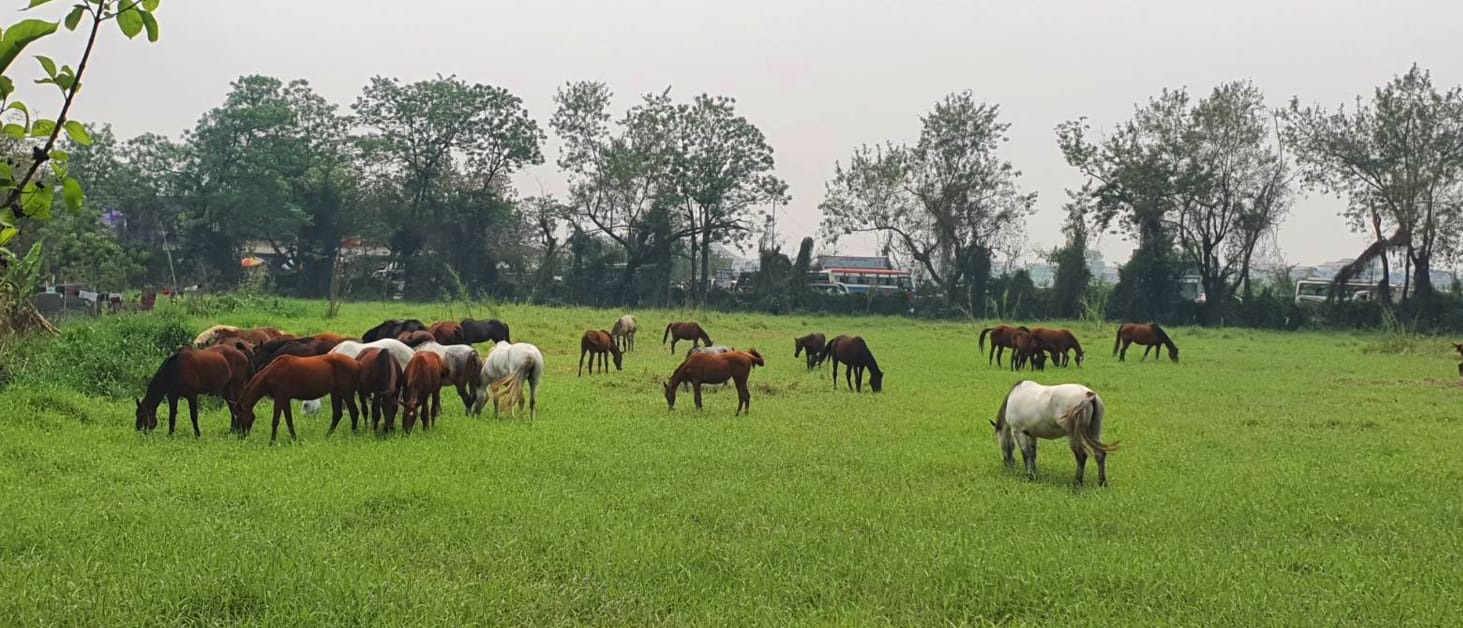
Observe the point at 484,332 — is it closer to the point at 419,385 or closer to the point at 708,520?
the point at 419,385

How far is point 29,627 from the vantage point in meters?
4.41

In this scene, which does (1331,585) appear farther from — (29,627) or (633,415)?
(633,415)

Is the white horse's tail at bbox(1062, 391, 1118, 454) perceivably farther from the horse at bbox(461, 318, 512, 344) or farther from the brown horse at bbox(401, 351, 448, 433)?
the horse at bbox(461, 318, 512, 344)

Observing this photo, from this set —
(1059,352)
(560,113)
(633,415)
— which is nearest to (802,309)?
(560,113)

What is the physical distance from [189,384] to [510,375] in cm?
337

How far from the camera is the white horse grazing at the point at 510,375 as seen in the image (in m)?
11.8

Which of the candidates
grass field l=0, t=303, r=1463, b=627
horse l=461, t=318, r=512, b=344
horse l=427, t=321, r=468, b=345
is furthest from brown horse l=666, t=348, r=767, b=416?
horse l=461, t=318, r=512, b=344

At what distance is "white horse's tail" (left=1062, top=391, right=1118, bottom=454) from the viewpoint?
8172 mm

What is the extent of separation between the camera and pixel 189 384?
1014 centimetres

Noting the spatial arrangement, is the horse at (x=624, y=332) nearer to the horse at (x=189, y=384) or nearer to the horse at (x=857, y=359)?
the horse at (x=857, y=359)

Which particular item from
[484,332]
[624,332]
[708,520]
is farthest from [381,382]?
[624,332]

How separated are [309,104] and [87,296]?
24700mm

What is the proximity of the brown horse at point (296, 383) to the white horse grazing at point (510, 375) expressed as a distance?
1996 mm

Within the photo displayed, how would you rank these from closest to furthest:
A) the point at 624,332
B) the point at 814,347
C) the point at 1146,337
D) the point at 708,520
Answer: the point at 708,520 → the point at 814,347 → the point at 1146,337 → the point at 624,332
